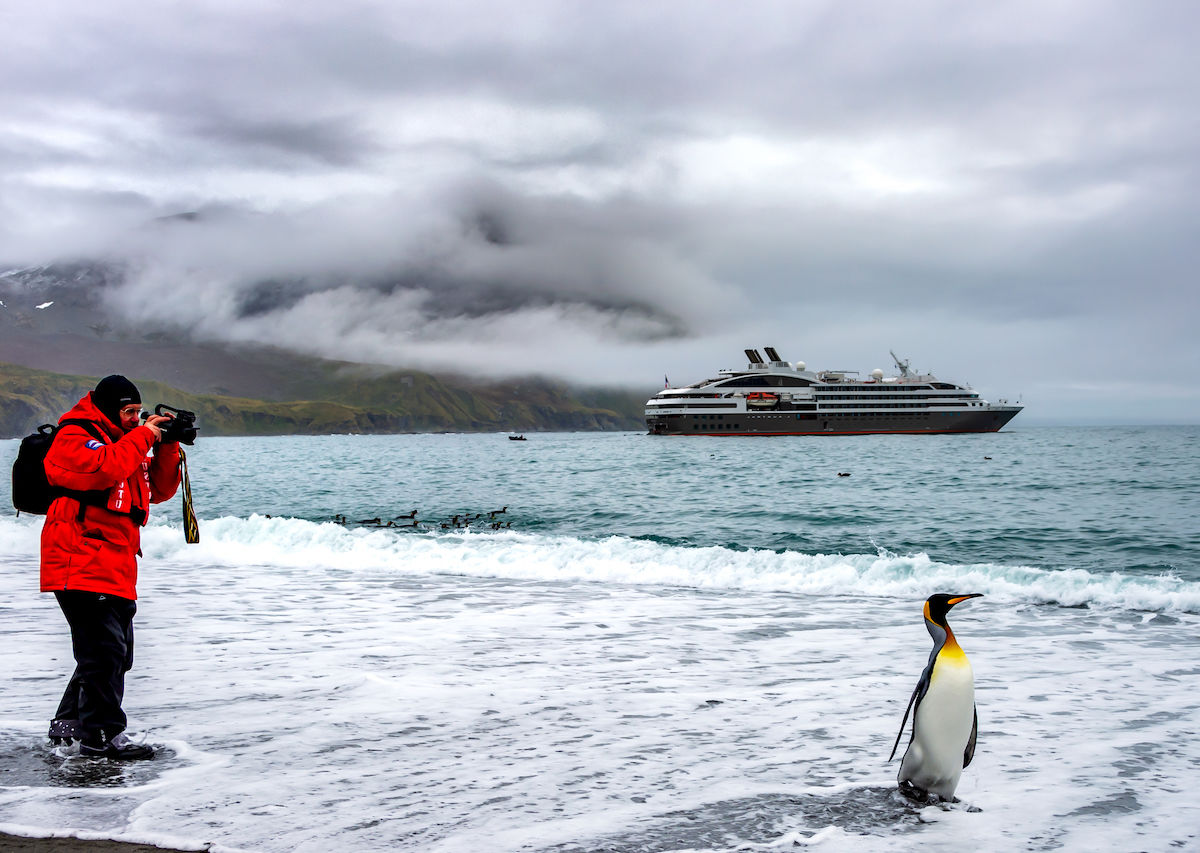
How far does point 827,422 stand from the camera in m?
111

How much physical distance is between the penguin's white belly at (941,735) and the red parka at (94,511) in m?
4.21

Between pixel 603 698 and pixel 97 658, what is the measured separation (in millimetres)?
3471

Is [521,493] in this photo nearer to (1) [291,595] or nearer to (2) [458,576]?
(2) [458,576]

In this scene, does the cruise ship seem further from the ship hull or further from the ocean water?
the ocean water

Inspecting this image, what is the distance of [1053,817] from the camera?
170 inches

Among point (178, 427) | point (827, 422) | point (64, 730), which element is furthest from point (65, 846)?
point (827, 422)

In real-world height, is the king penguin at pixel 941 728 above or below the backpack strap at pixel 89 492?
below

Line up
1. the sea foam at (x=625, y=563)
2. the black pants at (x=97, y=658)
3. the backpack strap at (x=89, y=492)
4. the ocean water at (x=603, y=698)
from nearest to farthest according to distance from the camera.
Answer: the ocean water at (x=603, y=698) → the backpack strap at (x=89, y=492) → the black pants at (x=97, y=658) → the sea foam at (x=625, y=563)

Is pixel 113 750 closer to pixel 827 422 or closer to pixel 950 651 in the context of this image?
pixel 950 651

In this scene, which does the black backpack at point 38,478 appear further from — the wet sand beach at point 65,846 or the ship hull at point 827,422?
the ship hull at point 827,422

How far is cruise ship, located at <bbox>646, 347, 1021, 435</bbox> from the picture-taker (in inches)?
4326

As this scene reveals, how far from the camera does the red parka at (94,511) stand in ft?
14.6

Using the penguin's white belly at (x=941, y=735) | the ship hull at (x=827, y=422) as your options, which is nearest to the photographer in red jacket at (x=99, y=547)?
the penguin's white belly at (x=941, y=735)

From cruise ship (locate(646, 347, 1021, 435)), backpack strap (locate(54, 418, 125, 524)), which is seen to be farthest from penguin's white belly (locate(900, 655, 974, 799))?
cruise ship (locate(646, 347, 1021, 435))
